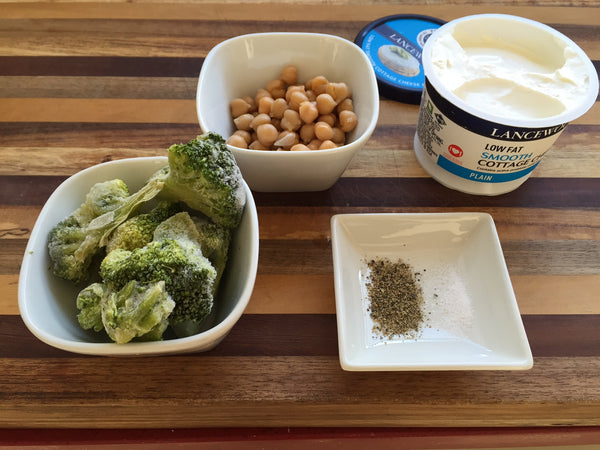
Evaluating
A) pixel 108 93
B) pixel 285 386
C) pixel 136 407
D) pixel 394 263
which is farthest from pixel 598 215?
pixel 108 93

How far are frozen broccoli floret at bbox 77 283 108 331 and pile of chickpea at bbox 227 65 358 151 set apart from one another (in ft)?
1.14

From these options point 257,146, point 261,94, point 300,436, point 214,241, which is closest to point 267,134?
point 257,146

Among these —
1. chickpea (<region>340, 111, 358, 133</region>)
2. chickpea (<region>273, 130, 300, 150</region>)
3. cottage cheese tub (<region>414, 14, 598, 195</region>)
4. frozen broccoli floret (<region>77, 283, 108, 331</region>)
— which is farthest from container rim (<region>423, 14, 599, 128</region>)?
frozen broccoli floret (<region>77, 283, 108, 331</region>)

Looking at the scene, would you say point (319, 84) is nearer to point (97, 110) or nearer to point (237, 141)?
point (237, 141)

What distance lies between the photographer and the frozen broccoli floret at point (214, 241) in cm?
70

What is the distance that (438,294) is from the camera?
0.83 metres

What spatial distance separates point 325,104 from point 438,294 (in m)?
0.38

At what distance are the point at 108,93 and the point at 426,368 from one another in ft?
2.81

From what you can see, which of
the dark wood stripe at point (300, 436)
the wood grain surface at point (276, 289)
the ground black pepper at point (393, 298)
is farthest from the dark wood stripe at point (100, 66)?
the dark wood stripe at point (300, 436)

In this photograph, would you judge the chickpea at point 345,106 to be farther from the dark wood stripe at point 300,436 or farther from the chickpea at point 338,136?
the dark wood stripe at point 300,436

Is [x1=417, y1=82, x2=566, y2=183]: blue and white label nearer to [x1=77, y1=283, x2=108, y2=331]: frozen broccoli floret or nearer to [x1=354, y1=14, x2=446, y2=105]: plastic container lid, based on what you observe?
[x1=354, y1=14, x2=446, y2=105]: plastic container lid

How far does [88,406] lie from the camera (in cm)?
72

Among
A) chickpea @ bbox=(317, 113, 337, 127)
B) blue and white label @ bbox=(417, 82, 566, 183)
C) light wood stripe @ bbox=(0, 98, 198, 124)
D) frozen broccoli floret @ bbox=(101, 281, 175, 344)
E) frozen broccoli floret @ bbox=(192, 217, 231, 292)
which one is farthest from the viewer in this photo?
light wood stripe @ bbox=(0, 98, 198, 124)

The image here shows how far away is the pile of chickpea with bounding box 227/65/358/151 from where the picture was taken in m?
0.88
